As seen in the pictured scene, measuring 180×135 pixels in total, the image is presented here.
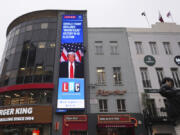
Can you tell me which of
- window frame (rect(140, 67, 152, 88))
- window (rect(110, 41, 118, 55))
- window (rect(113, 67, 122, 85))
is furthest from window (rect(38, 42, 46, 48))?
window frame (rect(140, 67, 152, 88))

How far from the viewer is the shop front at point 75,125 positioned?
1689 centimetres

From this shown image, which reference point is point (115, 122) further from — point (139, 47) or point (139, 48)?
point (139, 47)

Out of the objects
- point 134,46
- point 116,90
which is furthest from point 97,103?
point 134,46

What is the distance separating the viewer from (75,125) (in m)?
17.0

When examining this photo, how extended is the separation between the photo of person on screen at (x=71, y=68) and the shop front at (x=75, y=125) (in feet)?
17.9

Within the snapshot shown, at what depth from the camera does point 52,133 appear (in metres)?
16.7

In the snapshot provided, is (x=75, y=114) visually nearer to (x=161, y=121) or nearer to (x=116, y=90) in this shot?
(x=116, y=90)

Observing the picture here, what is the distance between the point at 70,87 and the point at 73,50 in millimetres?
5638

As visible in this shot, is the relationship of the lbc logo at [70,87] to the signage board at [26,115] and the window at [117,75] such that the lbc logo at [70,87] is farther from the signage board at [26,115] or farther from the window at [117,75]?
the window at [117,75]

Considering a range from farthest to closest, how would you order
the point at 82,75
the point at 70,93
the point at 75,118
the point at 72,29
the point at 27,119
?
1. the point at 72,29
2. the point at 82,75
3. the point at 70,93
4. the point at 75,118
5. the point at 27,119

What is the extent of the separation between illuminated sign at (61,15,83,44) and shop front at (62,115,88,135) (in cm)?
1113

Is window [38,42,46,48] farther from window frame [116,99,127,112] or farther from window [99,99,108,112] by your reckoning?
window frame [116,99,127,112]

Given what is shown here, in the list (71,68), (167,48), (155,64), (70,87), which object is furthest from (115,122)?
(167,48)

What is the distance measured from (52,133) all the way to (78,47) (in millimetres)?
12056
